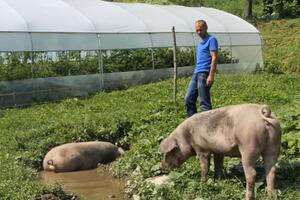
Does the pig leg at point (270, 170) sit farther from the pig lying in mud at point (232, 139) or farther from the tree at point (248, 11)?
the tree at point (248, 11)

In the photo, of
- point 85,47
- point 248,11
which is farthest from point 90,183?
point 248,11

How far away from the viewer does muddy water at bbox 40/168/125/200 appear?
8.48 m

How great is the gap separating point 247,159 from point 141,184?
1.81 meters

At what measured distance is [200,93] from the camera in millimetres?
9859

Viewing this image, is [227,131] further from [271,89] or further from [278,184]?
[271,89]

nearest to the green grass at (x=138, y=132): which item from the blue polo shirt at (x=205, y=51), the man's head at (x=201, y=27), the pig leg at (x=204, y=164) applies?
the pig leg at (x=204, y=164)

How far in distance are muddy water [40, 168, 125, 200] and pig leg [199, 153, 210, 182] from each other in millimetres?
1314

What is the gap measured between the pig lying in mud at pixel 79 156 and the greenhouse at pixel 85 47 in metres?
6.32

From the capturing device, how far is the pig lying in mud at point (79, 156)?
10.2 meters

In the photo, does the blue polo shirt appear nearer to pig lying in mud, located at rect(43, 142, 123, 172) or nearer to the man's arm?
the man's arm

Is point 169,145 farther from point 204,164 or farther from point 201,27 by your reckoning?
point 201,27

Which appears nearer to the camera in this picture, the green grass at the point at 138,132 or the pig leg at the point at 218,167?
the green grass at the point at 138,132

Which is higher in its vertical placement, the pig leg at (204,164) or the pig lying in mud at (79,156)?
the pig leg at (204,164)

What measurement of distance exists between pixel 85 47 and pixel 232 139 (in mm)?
12803
